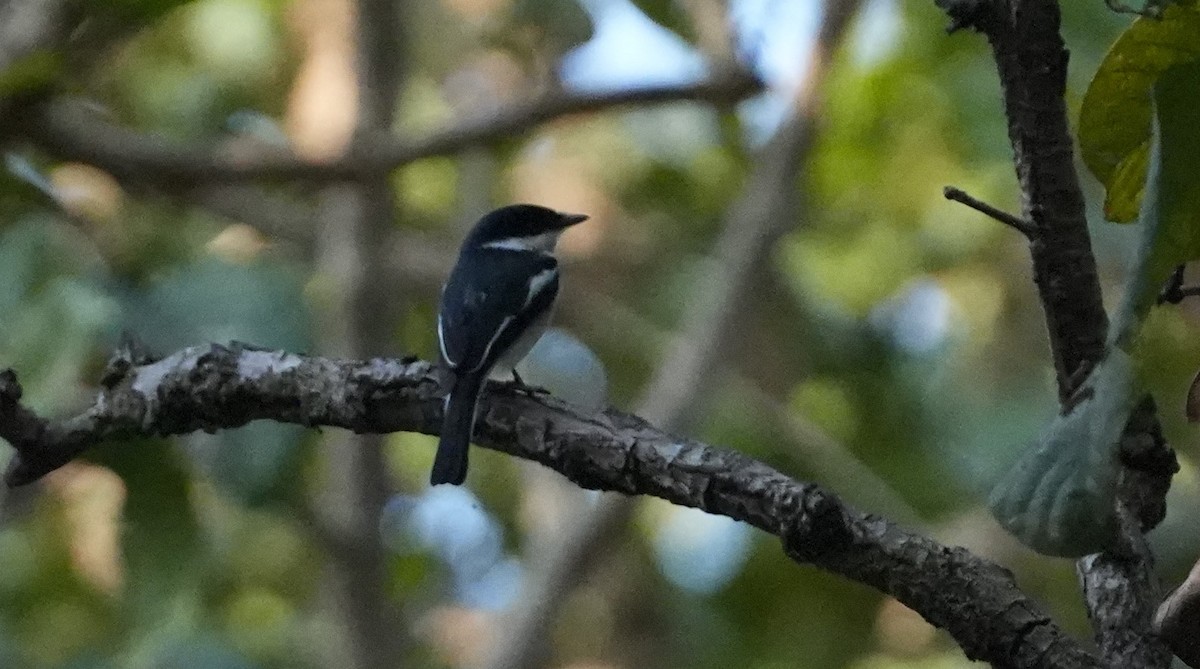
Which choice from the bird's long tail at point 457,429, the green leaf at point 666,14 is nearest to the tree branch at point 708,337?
the green leaf at point 666,14

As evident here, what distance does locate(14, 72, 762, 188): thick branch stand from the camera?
3.20 metres

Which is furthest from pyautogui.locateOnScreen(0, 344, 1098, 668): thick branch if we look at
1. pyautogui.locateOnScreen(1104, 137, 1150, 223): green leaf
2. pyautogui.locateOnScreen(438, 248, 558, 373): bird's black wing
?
pyautogui.locateOnScreen(438, 248, 558, 373): bird's black wing

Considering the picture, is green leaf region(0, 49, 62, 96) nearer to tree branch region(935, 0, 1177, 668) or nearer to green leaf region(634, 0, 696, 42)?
green leaf region(634, 0, 696, 42)

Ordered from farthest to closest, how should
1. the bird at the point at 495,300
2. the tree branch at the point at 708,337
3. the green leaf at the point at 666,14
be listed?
1. the tree branch at the point at 708,337
2. the green leaf at the point at 666,14
3. the bird at the point at 495,300

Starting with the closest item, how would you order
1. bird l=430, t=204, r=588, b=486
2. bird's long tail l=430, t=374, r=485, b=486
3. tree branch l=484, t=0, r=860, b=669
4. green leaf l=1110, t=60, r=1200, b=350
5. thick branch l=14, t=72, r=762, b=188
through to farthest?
green leaf l=1110, t=60, r=1200, b=350, bird's long tail l=430, t=374, r=485, b=486, bird l=430, t=204, r=588, b=486, thick branch l=14, t=72, r=762, b=188, tree branch l=484, t=0, r=860, b=669

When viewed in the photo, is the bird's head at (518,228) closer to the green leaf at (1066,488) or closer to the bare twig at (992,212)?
the bare twig at (992,212)

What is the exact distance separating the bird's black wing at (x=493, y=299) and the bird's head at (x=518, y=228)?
0.66ft

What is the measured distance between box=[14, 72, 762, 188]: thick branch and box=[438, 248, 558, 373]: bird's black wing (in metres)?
0.44

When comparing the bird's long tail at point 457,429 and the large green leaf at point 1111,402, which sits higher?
the large green leaf at point 1111,402

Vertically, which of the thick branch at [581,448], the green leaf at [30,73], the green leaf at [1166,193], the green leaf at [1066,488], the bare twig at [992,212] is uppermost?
the green leaf at [1166,193]

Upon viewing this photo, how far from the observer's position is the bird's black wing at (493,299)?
9.00 feet

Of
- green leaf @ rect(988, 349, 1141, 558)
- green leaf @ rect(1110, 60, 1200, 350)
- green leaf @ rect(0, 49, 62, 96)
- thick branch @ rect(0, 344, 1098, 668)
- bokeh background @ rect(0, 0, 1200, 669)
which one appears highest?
green leaf @ rect(1110, 60, 1200, 350)

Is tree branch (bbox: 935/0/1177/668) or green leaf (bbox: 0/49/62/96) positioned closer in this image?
tree branch (bbox: 935/0/1177/668)

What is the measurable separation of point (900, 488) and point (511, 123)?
5.67ft
